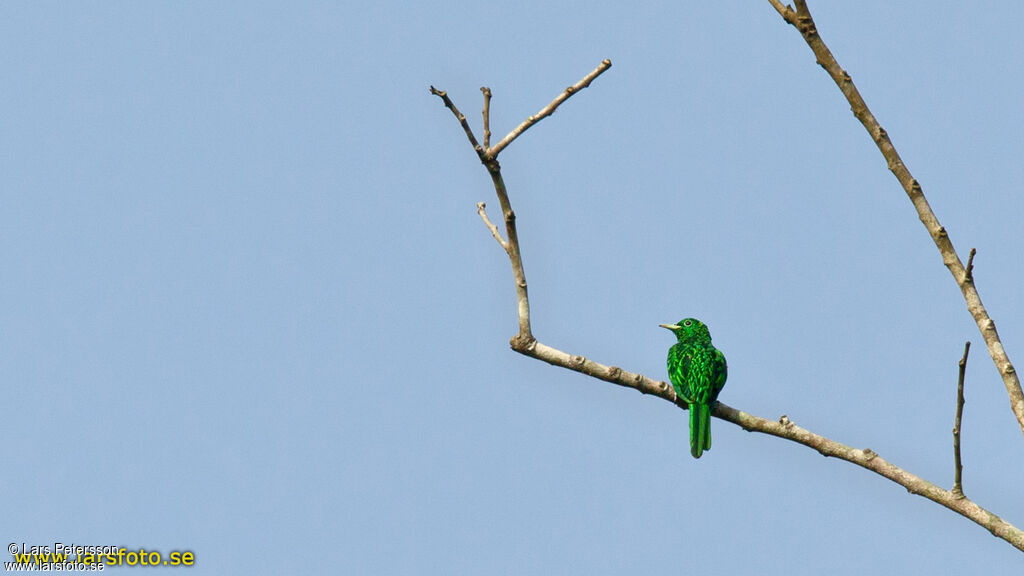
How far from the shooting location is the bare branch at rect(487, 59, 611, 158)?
5.68m

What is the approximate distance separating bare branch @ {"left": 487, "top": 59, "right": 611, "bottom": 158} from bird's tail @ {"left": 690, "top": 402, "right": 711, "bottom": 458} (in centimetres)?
318

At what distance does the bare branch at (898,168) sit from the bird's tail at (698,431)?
2680 mm

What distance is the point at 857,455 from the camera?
593cm

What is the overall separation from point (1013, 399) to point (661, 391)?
73.6 inches

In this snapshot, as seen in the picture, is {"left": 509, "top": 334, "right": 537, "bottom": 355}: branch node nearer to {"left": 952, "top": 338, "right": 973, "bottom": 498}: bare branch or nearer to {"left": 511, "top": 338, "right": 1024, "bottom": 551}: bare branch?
{"left": 511, "top": 338, "right": 1024, "bottom": 551}: bare branch

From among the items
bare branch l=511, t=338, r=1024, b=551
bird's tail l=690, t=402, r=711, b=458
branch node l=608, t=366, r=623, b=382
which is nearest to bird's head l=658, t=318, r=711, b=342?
bird's tail l=690, t=402, r=711, b=458

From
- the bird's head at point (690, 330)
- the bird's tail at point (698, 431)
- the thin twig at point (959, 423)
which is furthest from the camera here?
the bird's head at point (690, 330)

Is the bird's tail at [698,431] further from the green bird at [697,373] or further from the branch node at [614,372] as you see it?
the branch node at [614,372]

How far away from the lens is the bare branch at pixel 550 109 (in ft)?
18.6

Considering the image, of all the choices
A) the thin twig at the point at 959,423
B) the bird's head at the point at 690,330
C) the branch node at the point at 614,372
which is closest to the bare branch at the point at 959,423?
the thin twig at the point at 959,423

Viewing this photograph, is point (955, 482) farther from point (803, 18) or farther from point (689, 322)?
point (689, 322)

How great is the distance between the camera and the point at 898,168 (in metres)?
5.84

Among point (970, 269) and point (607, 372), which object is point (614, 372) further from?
point (970, 269)

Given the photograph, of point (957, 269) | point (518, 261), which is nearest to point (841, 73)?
point (957, 269)
